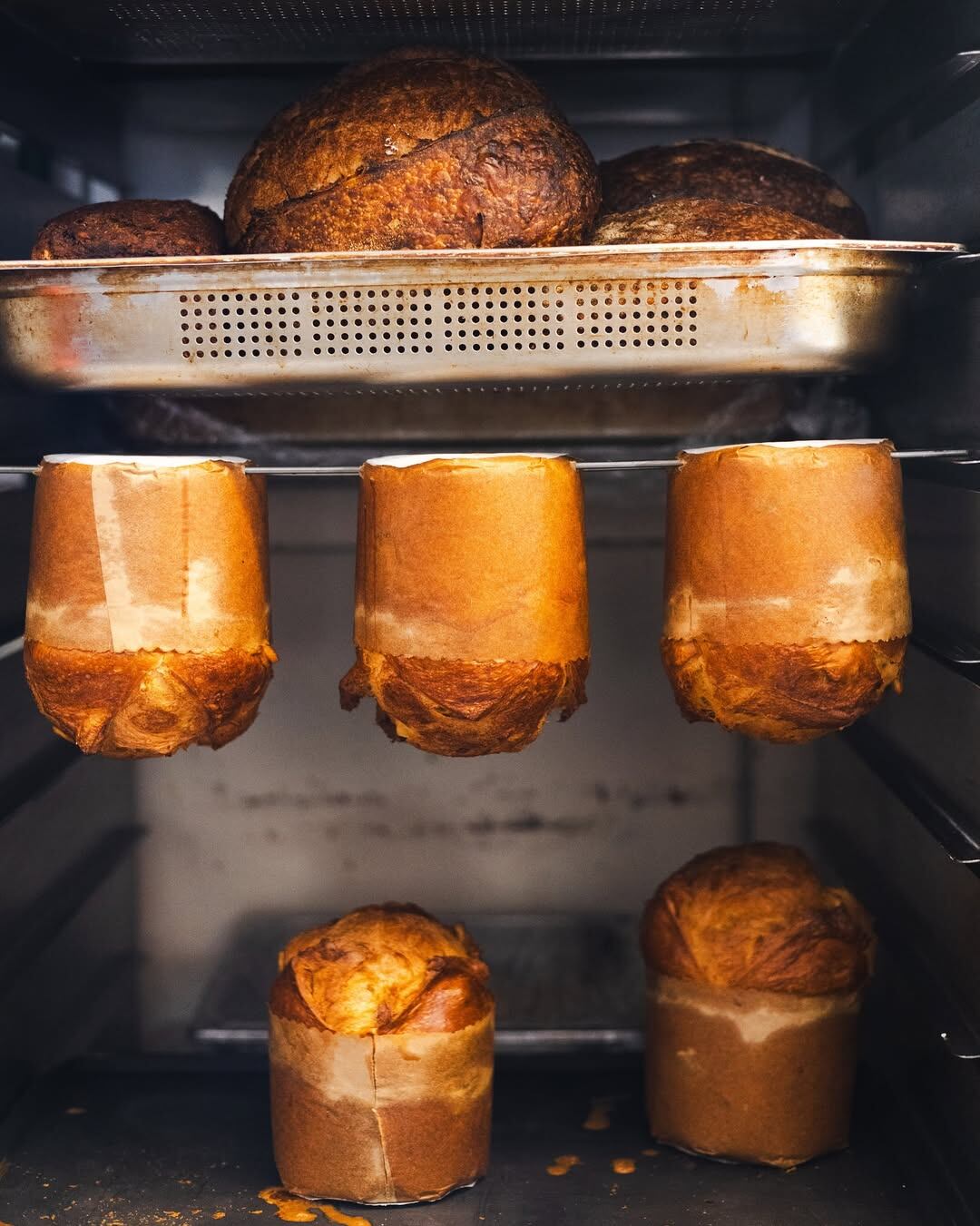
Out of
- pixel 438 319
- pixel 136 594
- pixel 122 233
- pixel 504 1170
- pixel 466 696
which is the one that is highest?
pixel 122 233

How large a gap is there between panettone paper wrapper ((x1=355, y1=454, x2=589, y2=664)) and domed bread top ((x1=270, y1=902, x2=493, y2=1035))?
15.5 inches

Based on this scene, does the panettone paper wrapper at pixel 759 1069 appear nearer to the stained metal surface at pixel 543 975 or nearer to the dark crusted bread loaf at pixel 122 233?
the stained metal surface at pixel 543 975

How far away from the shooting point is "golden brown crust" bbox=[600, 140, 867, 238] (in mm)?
1665

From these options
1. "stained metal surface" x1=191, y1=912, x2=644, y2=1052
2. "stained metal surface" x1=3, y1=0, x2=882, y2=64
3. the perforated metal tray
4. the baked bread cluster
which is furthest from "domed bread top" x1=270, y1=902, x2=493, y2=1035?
"stained metal surface" x1=3, y1=0, x2=882, y2=64

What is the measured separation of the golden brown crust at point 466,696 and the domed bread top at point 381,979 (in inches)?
10.6

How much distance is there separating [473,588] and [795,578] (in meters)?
0.32

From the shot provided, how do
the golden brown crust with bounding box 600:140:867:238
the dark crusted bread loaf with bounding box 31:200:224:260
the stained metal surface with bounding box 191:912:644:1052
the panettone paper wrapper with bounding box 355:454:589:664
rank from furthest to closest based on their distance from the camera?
1. the stained metal surface with bounding box 191:912:644:1052
2. the golden brown crust with bounding box 600:140:867:238
3. the dark crusted bread loaf with bounding box 31:200:224:260
4. the panettone paper wrapper with bounding box 355:454:589:664

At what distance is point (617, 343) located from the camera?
58.4 inches

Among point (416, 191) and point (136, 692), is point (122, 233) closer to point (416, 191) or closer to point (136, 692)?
point (416, 191)

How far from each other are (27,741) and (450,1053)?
704mm

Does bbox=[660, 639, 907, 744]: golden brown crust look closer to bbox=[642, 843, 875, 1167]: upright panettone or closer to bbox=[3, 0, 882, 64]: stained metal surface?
bbox=[642, 843, 875, 1167]: upright panettone

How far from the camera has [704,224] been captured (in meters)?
1.53

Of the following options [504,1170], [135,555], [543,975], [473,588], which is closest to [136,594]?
[135,555]

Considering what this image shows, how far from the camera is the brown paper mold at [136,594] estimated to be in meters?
1.43
